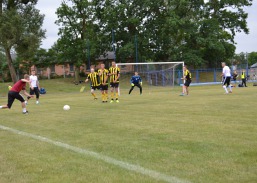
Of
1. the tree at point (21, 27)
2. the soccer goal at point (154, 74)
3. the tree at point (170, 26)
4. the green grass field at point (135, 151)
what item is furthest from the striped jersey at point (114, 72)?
the tree at point (170, 26)

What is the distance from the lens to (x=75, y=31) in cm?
5603

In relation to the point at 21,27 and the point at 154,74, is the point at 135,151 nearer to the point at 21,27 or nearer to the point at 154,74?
the point at 154,74

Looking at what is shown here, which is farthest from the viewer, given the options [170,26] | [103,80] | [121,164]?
[170,26]

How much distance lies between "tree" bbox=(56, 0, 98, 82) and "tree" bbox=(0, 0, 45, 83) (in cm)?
885

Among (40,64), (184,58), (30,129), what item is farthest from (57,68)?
(30,129)

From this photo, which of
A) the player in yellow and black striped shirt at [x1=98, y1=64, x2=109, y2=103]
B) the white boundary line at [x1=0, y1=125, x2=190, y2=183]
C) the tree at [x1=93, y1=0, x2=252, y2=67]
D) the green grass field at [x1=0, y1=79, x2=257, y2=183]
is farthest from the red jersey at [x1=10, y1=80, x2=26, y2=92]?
the tree at [x1=93, y1=0, x2=252, y2=67]

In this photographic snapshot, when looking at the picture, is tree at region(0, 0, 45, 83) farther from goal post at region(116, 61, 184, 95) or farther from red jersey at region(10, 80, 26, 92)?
red jersey at region(10, 80, 26, 92)

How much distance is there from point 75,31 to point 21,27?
46.1 ft

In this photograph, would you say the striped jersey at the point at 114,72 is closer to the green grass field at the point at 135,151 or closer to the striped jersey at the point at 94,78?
the striped jersey at the point at 94,78

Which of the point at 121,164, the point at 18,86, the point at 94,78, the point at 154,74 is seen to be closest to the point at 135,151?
the point at 121,164

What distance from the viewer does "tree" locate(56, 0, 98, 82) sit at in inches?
2114

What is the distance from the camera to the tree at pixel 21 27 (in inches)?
1660

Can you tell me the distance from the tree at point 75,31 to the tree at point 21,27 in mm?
8846

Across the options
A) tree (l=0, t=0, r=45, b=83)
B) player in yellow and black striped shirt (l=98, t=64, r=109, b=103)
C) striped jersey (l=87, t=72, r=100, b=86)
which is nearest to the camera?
player in yellow and black striped shirt (l=98, t=64, r=109, b=103)
